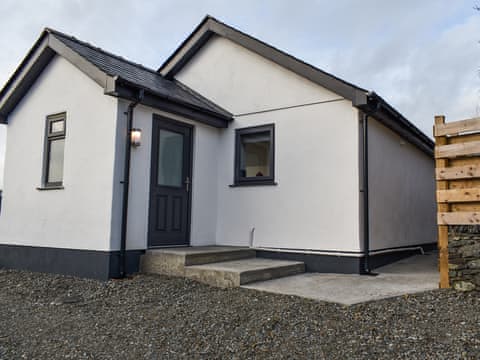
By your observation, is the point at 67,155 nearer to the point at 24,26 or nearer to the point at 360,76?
the point at 24,26

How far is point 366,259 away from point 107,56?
6141 millimetres

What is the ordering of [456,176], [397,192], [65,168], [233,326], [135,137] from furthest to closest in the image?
[397,192] < [65,168] < [135,137] < [456,176] < [233,326]

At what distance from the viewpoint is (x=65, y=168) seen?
6.67 m

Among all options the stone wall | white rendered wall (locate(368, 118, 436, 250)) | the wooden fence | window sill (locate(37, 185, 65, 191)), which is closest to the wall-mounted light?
window sill (locate(37, 185, 65, 191))

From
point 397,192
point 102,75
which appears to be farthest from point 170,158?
point 397,192

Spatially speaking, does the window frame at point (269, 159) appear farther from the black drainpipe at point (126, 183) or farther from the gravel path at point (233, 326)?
the gravel path at point (233, 326)

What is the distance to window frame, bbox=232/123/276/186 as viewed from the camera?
7.36 metres

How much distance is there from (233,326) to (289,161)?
3.95 meters

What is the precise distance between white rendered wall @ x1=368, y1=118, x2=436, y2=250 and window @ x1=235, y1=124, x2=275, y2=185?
1.85 meters

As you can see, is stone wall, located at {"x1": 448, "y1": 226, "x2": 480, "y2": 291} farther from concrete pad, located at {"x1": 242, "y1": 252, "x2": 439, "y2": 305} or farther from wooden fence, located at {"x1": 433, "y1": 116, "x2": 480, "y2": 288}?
concrete pad, located at {"x1": 242, "y1": 252, "x2": 439, "y2": 305}

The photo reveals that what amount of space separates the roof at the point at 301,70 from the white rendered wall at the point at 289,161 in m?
0.23

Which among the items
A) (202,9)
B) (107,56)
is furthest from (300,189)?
(202,9)

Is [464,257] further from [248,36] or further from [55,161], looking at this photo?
[55,161]

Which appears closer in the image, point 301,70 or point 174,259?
point 174,259
